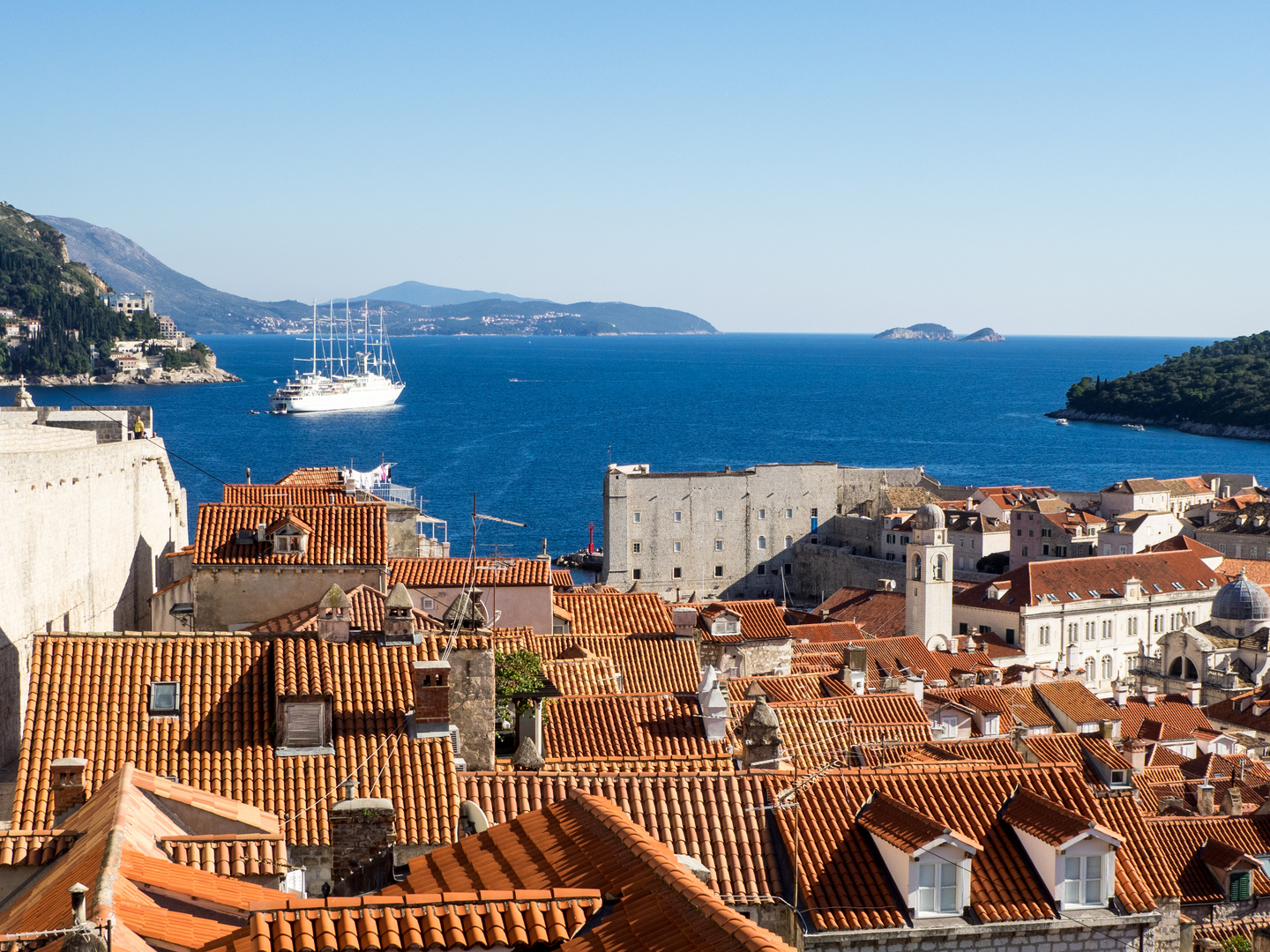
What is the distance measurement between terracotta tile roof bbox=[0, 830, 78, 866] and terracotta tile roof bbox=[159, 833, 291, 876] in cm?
57

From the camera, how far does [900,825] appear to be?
9672 mm

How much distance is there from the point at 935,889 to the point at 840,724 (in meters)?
9.76

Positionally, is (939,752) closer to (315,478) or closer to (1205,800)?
(1205,800)

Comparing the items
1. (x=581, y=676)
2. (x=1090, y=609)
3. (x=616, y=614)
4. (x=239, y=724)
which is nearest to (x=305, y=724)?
(x=239, y=724)

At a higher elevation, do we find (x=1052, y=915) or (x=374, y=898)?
(x=374, y=898)

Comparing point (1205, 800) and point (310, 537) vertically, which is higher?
point (310, 537)

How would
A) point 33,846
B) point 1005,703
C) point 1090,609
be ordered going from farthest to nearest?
point 1090,609 < point 1005,703 < point 33,846

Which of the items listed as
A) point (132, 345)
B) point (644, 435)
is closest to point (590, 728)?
point (644, 435)

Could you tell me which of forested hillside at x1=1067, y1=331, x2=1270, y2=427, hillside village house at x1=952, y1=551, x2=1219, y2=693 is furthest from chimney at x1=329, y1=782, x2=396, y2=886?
forested hillside at x1=1067, y1=331, x2=1270, y2=427

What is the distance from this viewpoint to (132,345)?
18475cm

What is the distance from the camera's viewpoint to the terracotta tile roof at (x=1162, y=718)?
34.4 meters

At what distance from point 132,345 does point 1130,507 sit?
14088 centimetres

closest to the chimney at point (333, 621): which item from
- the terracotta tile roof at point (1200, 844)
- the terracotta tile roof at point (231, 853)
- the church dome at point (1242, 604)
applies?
the terracotta tile roof at point (231, 853)

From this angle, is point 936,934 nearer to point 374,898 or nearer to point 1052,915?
point 1052,915
